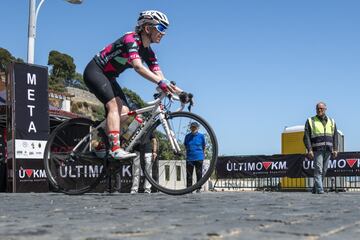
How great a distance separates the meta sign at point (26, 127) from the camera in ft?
39.4

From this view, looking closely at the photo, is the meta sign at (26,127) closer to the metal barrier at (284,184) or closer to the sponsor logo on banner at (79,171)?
the sponsor logo on banner at (79,171)

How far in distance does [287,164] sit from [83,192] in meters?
13.3

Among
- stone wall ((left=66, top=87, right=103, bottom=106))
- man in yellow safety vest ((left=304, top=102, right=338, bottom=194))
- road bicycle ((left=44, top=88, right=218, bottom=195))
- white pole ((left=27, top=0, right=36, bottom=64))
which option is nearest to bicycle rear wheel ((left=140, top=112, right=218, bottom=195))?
road bicycle ((left=44, top=88, right=218, bottom=195))

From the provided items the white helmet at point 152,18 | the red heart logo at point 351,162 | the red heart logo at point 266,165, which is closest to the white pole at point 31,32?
the white helmet at point 152,18

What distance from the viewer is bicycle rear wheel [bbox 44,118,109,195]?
707cm

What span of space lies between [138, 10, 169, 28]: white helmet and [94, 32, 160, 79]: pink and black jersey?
0.19m

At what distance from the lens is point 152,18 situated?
668 cm

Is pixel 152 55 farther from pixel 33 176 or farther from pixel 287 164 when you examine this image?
pixel 287 164

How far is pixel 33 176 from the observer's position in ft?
40.3

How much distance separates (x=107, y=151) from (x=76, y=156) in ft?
1.75

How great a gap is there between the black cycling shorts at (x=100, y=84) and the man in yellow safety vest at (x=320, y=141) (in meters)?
4.89

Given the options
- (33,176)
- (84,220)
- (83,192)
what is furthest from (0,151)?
(84,220)

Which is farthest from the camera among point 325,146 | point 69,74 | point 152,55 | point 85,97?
point 69,74

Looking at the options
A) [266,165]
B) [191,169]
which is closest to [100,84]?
[191,169]
